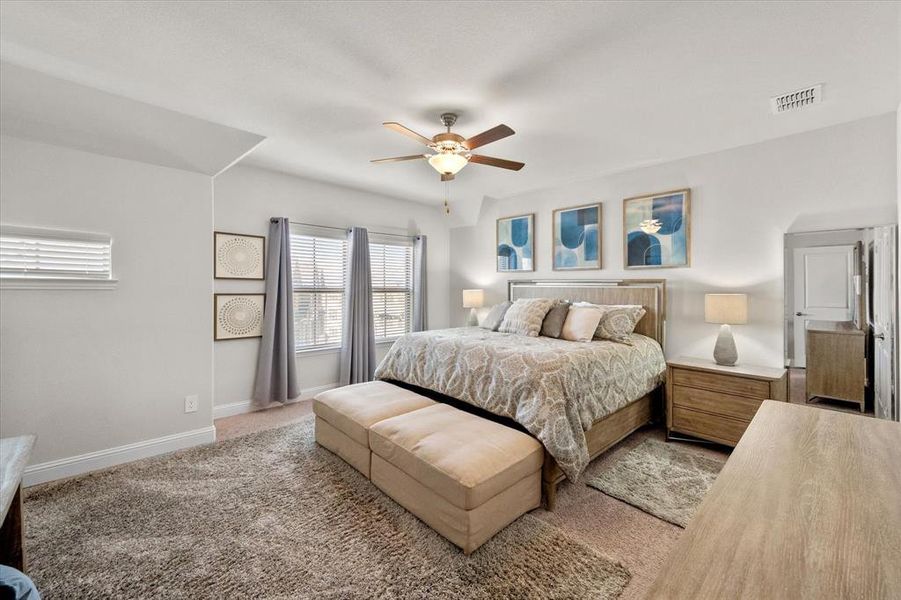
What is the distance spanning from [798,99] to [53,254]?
507 centimetres

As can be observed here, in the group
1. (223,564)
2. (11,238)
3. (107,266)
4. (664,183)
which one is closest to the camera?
(223,564)

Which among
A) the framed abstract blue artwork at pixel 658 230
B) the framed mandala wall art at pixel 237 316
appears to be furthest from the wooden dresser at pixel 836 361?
the framed mandala wall art at pixel 237 316

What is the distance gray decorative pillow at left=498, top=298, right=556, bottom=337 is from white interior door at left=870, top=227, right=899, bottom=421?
2301 mm

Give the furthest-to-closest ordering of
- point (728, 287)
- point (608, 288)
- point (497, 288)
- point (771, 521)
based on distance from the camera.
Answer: point (497, 288) → point (608, 288) → point (728, 287) → point (771, 521)

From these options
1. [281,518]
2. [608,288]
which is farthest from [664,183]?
[281,518]

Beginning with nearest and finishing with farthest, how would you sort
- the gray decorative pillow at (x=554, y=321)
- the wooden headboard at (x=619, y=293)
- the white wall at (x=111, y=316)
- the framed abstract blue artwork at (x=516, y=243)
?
the white wall at (x=111, y=316) → the gray decorative pillow at (x=554, y=321) → the wooden headboard at (x=619, y=293) → the framed abstract blue artwork at (x=516, y=243)

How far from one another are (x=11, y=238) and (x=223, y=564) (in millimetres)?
2470

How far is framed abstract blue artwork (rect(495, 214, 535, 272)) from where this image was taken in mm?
4930

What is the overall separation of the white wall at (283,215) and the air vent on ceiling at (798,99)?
4014 mm

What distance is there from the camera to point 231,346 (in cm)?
397

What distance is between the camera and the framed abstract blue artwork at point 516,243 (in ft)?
16.2

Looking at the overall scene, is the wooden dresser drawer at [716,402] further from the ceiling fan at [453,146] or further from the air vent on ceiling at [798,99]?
the ceiling fan at [453,146]

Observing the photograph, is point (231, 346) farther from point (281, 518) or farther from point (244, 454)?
point (281, 518)

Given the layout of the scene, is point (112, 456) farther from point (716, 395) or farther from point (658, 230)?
point (658, 230)
